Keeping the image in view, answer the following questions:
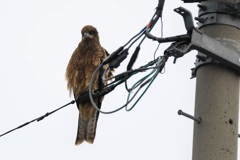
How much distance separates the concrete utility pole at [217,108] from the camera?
4141mm

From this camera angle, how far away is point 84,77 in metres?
9.09

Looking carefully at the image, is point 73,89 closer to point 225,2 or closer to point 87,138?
point 87,138

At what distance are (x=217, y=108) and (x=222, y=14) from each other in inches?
27.3

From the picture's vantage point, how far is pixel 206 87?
4.32m

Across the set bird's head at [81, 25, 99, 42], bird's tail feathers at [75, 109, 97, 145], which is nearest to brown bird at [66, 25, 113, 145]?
bird's tail feathers at [75, 109, 97, 145]

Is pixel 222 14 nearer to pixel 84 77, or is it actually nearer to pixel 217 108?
pixel 217 108

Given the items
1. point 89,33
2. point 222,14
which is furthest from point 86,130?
point 222,14

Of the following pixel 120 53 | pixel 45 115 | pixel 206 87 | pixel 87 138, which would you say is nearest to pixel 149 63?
pixel 120 53

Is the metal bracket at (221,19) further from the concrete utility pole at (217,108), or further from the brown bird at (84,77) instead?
the brown bird at (84,77)

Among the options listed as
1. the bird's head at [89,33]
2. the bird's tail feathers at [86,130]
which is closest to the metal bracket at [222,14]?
the bird's tail feathers at [86,130]

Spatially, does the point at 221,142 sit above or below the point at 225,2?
below

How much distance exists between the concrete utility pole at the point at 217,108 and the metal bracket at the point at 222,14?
1.3 inches

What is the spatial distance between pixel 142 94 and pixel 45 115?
6.76 feet

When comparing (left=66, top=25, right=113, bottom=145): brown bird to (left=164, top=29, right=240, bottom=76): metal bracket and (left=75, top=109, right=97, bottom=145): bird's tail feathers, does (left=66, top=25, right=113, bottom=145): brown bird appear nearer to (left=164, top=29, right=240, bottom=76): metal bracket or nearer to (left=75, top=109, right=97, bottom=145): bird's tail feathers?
(left=75, top=109, right=97, bottom=145): bird's tail feathers
